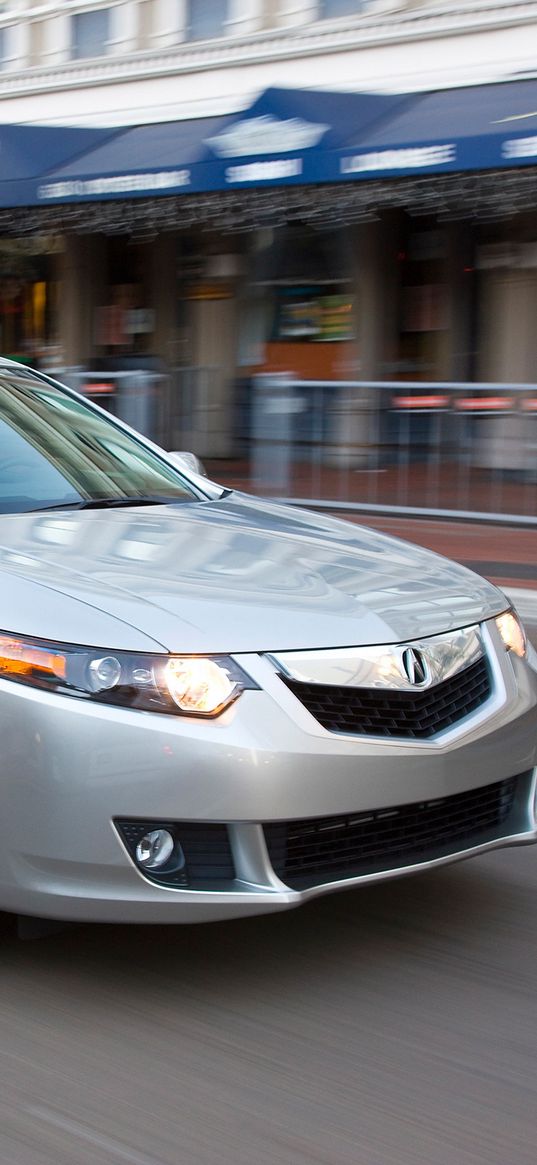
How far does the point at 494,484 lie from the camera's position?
437 inches

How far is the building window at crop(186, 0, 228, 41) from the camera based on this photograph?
→ 1783 cm

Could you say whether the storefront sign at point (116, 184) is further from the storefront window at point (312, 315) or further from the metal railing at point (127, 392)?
the metal railing at point (127, 392)

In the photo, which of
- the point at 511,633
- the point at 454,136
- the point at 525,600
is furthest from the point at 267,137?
the point at 511,633

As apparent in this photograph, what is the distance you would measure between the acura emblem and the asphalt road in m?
0.71

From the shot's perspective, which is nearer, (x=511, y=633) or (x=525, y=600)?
(x=511, y=633)

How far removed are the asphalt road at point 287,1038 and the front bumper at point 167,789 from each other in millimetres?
248

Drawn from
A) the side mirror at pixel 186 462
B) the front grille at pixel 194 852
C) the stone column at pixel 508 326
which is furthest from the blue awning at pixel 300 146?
the front grille at pixel 194 852

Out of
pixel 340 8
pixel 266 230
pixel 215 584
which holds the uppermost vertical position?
pixel 340 8

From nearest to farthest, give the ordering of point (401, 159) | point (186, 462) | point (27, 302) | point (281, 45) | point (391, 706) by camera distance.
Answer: point (391, 706)
point (186, 462)
point (401, 159)
point (281, 45)
point (27, 302)

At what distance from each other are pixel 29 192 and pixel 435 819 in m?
14.7

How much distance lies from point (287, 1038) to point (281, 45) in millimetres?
15585

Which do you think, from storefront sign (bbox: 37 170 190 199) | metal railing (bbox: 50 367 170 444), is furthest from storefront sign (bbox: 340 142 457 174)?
metal railing (bbox: 50 367 170 444)

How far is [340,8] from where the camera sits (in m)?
16.6

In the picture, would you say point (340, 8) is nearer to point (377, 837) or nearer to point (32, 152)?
point (32, 152)
